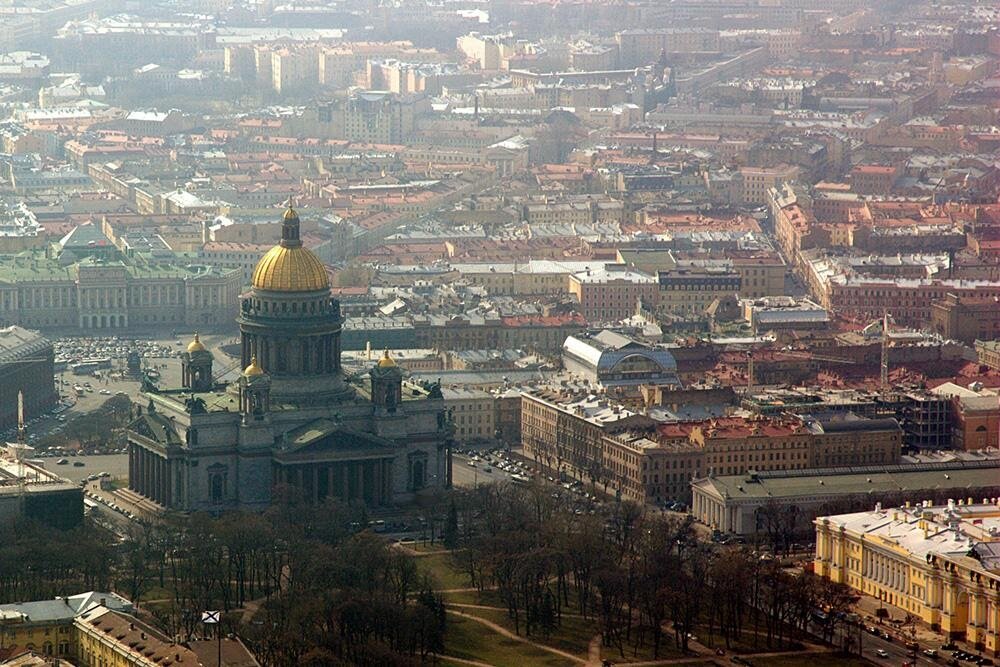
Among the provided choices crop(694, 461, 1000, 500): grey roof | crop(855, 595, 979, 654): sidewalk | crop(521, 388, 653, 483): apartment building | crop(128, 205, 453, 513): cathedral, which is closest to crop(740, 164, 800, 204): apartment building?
crop(521, 388, 653, 483): apartment building

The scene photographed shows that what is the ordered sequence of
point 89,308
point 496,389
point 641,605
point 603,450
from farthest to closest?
point 89,308 < point 496,389 < point 603,450 < point 641,605

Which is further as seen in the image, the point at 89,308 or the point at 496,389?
the point at 89,308

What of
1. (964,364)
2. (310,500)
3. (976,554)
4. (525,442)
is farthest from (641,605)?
(964,364)

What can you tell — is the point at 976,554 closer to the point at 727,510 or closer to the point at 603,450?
the point at 727,510

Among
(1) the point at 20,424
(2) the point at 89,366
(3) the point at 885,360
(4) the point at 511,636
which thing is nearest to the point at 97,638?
(4) the point at 511,636

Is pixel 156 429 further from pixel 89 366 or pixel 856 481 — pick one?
pixel 89 366

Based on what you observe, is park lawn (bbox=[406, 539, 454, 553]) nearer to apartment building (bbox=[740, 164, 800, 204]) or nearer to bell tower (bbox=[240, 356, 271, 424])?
bell tower (bbox=[240, 356, 271, 424])
